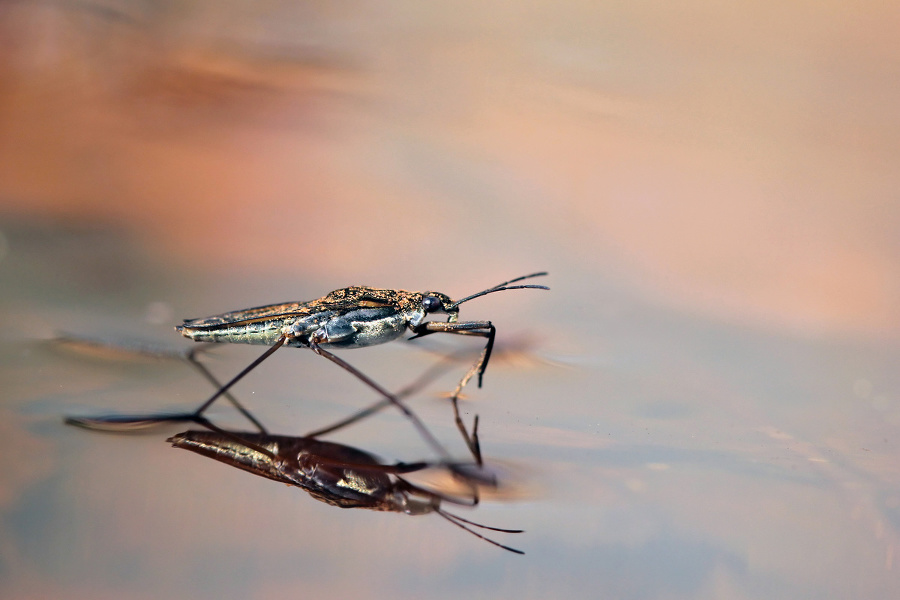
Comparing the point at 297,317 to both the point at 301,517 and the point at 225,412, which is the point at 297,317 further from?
the point at 301,517

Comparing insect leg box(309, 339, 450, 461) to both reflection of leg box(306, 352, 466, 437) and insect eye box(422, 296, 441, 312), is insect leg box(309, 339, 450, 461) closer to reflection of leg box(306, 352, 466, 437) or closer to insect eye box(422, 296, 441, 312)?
reflection of leg box(306, 352, 466, 437)

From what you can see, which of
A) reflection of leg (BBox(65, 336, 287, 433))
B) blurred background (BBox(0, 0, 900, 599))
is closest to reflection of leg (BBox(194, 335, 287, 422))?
reflection of leg (BBox(65, 336, 287, 433))

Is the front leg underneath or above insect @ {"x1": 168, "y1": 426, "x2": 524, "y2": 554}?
above

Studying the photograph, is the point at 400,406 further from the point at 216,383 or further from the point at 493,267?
the point at 493,267

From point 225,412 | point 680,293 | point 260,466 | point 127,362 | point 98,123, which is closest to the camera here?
point 260,466

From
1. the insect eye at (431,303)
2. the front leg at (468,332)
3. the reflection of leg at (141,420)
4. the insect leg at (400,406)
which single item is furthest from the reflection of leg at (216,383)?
the insect eye at (431,303)

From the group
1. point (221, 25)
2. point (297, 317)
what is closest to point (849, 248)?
point (297, 317)

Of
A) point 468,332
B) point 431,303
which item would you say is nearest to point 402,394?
point 468,332
